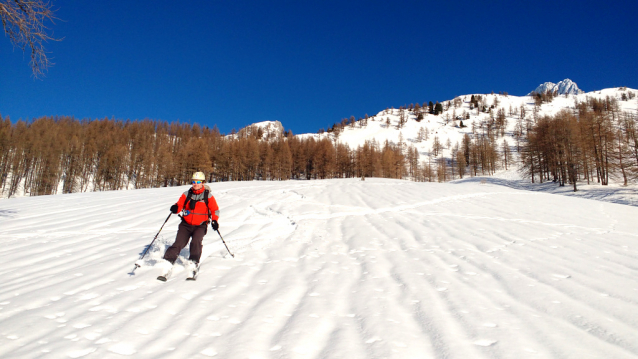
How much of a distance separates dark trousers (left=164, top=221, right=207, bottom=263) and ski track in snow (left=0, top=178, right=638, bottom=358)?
0.30m

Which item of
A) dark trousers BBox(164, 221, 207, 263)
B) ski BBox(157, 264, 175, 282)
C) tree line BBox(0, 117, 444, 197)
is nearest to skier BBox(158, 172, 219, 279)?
dark trousers BBox(164, 221, 207, 263)

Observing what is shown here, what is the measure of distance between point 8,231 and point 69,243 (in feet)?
8.47

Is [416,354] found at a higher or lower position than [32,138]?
lower

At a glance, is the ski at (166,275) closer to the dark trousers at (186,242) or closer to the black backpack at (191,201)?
the dark trousers at (186,242)

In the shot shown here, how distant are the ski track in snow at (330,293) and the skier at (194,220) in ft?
1.14

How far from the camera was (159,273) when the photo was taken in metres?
4.35

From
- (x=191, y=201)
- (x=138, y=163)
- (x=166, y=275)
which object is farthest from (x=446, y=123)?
(x=166, y=275)

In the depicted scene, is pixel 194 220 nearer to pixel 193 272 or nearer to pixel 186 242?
pixel 186 242

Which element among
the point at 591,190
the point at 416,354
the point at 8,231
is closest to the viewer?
the point at 416,354

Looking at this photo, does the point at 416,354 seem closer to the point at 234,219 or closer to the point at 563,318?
the point at 563,318

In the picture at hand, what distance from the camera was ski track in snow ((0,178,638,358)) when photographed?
2.45m

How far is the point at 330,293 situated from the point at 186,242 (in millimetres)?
2579

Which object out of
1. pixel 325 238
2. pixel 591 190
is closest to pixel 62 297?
pixel 325 238

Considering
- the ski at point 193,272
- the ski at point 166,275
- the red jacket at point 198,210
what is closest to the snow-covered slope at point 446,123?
the red jacket at point 198,210
